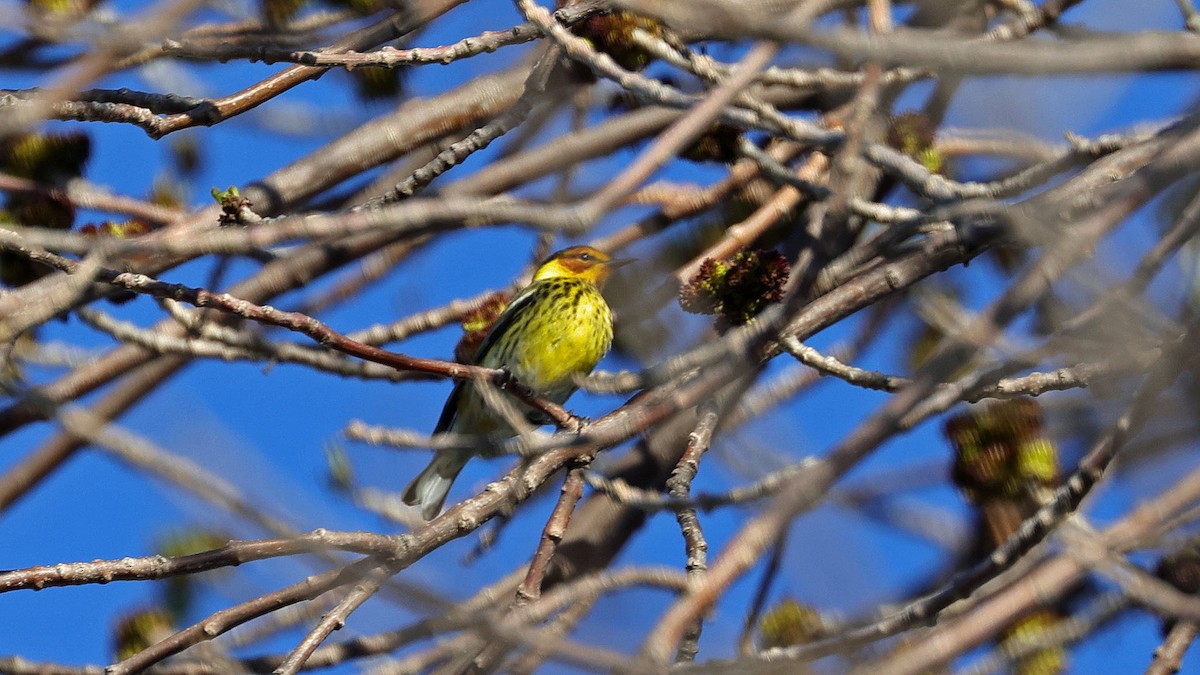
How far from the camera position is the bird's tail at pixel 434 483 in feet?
16.4

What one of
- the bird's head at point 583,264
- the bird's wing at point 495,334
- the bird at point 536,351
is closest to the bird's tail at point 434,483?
the bird at point 536,351

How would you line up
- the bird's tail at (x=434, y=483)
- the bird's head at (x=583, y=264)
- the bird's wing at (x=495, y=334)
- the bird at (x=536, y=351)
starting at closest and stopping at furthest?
the bird's tail at (x=434, y=483)
the bird at (x=536, y=351)
the bird's wing at (x=495, y=334)
the bird's head at (x=583, y=264)

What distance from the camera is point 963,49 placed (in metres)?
1.49

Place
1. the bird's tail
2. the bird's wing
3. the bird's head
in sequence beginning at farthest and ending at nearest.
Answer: the bird's head
the bird's wing
the bird's tail

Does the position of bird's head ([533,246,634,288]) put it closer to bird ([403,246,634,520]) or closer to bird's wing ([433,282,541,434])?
Answer: bird ([403,246,634,520])

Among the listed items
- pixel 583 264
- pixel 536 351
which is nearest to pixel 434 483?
pixel 536 351

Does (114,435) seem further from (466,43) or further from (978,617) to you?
(466,43)

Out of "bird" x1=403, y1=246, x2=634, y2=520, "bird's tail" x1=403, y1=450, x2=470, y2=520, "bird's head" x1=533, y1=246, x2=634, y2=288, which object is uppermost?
"bird's head" x1=533, y1=246, x2=634, y2=288

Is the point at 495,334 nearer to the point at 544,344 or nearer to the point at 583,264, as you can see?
the point at 544,344

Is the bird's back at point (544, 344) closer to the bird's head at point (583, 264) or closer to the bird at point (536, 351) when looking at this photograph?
the bird at point (536, 351)

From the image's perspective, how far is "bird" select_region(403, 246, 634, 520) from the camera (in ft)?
16.8

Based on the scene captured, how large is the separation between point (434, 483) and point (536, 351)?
2.37 ft

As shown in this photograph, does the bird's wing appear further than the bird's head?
No

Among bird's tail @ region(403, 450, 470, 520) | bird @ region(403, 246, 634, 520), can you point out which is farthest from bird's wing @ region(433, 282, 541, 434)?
bird's tail @ region(403, 450, 470, 520)
